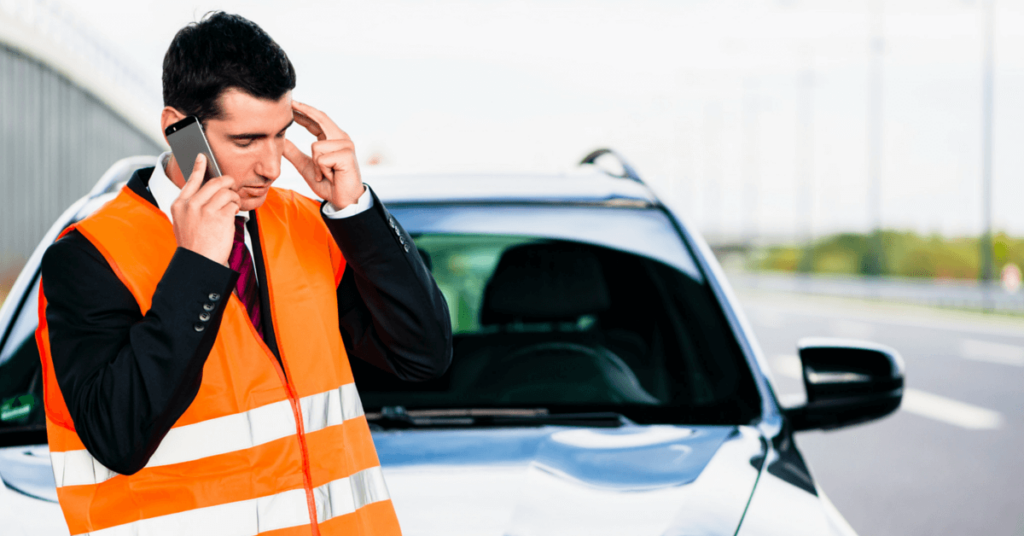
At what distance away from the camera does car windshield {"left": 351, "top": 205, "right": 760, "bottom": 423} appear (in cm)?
233

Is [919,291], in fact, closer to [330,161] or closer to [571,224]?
[571,224]

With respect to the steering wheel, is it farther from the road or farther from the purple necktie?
the purple necktie

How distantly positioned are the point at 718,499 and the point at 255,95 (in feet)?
3.48

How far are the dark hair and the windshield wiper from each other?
880 millimetres

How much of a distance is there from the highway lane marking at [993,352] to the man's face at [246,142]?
14.8 metres

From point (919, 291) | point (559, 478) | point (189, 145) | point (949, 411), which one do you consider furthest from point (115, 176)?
point (919, 291)

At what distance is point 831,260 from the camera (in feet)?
157

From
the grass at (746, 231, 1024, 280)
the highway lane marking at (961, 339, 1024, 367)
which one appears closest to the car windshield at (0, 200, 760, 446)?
the highway lane marking at (961, 339, 1024, 367)

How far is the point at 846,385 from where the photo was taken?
7.42 feet

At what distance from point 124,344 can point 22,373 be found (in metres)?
1.08

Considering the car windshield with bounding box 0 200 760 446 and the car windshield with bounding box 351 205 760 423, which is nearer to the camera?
the car windshield with bounding box 0 200 760 446

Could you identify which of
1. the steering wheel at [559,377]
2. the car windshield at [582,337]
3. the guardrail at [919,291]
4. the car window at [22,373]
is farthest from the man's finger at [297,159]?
the guardrail at [919,291]

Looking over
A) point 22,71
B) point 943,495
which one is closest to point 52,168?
point 22,71

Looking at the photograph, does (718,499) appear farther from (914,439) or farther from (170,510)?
(914,439)
